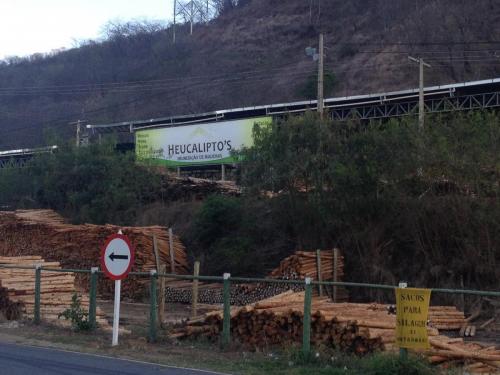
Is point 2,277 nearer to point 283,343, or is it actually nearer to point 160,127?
point 283,343

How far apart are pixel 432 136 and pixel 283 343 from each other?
1147 cm

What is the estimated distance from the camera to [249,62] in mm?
85750

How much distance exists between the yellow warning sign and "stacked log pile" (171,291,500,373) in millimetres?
1022

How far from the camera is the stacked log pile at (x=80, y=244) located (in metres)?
29.4

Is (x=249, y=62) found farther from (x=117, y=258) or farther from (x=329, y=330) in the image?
(x=329, y=330)

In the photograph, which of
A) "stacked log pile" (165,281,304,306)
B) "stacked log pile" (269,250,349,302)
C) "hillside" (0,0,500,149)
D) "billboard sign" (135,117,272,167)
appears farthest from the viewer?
"hillside" (0,0,500,149)

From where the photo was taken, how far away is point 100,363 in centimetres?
1349

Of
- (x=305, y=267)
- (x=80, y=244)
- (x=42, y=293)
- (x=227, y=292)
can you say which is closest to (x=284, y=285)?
(x=305, y=267)

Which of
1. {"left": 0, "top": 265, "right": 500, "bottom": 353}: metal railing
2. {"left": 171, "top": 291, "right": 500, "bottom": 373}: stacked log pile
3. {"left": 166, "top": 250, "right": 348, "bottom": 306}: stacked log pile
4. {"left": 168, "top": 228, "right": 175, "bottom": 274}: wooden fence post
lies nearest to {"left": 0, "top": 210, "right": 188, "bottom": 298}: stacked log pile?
{"left": 168, "top": 228, "right": 175, "bottom": 274}: wooden fence post

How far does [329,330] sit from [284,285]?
33.7 feet

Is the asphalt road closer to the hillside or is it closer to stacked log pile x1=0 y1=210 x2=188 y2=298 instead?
stacked log pile x1=0 y1=210 x2=188 y2=298

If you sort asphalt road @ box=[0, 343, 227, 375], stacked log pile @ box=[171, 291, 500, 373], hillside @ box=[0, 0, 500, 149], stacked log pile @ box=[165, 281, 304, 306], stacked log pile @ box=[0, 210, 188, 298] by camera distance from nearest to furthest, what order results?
asphalt road @ box=[0, 343, 227, 375] < stacked log pile @ box=[171, 291, 500, 373] < stacked log pile @ box=[165, 281, 304, 306] < stacked log pile @ box=[0, 210, 188, 298] < hillside @ box=[0, 0, 500, 149]

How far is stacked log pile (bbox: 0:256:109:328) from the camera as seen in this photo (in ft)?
65.3

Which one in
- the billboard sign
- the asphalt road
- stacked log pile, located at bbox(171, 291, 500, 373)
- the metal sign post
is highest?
the billboard sign
